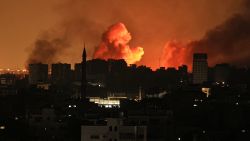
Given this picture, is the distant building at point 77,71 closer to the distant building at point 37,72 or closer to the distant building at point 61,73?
the distant building at point 61,73

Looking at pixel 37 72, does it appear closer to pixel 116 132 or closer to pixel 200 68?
pixel 200 68

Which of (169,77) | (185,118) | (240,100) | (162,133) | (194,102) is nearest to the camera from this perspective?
(162,133)

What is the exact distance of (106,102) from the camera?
7494 cm

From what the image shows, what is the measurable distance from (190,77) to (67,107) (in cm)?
5207

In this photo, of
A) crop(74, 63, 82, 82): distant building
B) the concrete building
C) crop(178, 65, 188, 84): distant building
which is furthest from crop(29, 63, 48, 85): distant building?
the concrete building

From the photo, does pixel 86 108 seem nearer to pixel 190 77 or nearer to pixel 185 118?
pixel 185 118

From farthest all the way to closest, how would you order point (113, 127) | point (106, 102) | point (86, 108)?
point (106, 102), point (86, 108), point (113, 127)

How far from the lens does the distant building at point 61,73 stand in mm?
103812

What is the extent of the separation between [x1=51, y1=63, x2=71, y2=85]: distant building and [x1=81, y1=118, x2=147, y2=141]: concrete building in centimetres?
7481

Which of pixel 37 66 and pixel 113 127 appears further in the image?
pixel 37 66

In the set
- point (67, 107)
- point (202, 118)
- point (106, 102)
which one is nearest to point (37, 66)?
point (106, 102)

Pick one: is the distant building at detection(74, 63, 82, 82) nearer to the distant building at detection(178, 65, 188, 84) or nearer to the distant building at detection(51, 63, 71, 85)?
the distant building at detection(51, 63, 71, 85)

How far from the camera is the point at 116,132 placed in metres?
27.5

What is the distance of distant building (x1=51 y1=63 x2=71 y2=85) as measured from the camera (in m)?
104
